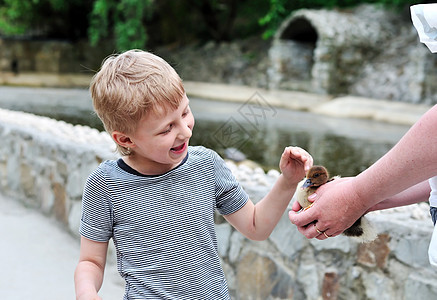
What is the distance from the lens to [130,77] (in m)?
1.29

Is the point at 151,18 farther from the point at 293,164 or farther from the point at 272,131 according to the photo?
the point at 293,164

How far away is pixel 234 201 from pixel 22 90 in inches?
523

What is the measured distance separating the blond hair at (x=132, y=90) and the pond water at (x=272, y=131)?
410 cm

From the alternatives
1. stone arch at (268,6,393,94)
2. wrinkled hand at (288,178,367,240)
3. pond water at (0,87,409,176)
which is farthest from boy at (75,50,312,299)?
stone arch at (268,6,393,94)

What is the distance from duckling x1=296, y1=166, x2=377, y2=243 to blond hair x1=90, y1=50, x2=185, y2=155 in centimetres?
38

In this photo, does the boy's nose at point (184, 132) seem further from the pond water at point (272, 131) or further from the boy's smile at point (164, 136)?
the pond water at point (272, 131)

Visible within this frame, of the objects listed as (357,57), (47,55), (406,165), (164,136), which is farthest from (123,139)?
(47,55)

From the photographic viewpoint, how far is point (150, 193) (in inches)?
53.9

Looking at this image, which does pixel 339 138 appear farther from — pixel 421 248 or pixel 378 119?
pixel 421 248

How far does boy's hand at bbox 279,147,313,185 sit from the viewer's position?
4.51 feet

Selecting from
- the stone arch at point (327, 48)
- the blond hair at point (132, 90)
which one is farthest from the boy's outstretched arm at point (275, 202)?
the stone arch at point (327, 48)

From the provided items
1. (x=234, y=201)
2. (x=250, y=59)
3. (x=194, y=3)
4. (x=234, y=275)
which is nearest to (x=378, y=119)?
(x=250, y=59)

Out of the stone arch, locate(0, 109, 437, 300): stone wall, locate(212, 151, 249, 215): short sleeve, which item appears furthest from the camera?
the stone arch

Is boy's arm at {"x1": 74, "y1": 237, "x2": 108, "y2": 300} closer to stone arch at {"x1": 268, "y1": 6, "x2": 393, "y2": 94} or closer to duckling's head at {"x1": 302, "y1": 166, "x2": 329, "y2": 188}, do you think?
duckling's head at {"x1": 302, "y1": 166, "x2": 329, "y2": 188}
